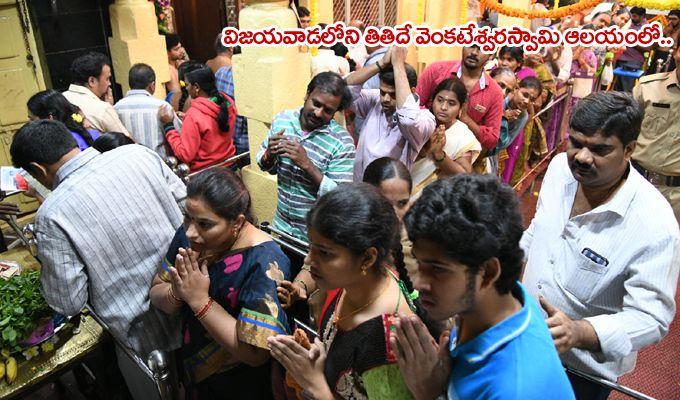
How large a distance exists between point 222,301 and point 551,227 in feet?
4.67

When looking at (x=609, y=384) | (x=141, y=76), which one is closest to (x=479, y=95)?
(x=609, y=384)

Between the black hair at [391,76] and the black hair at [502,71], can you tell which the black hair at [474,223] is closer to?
the black hair at [391,76]

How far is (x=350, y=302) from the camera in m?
1.71

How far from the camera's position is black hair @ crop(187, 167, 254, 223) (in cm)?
197

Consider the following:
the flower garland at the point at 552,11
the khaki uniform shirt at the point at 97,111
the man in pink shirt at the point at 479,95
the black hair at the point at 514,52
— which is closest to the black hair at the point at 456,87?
the man in pink shirt at the point at 479,95

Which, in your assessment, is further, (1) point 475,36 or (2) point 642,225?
(1) point 475,36

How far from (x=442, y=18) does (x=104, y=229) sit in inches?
258

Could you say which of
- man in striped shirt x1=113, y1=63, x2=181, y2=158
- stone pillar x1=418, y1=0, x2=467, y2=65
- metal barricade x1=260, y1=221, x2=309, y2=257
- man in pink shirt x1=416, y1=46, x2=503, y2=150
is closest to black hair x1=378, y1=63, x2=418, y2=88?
man in pink shirt x1=416, y1=46, x2=503, y2=150

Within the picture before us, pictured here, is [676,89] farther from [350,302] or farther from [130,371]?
[130,371]

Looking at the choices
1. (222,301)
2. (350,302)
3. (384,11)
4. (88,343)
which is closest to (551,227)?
(350,302)

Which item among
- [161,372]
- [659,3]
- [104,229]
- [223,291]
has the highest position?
[659,3]

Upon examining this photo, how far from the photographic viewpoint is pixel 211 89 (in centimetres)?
406

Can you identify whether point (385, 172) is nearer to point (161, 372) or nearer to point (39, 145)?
point (161, 372)

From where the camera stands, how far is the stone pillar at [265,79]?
3805 mm
